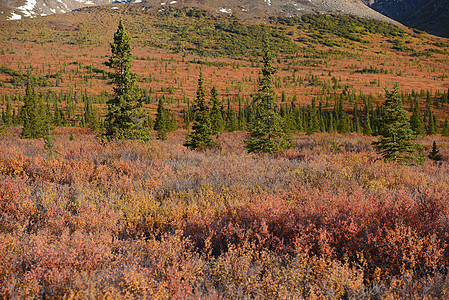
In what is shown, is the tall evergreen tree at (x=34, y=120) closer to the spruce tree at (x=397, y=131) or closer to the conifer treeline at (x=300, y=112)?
the conifer treeline at (x=300, y=112)

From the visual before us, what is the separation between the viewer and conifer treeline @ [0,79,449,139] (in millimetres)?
51250

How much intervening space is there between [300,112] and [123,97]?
162 feet

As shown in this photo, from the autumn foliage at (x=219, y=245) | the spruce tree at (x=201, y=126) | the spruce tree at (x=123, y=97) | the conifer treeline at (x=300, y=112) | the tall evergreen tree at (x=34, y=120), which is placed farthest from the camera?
the conifer treeline at (x=300, y=112)

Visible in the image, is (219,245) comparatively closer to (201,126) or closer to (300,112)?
(201,126)

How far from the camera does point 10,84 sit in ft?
319

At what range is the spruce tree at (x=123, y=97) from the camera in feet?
52.4

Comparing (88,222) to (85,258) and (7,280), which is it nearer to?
(85,258)

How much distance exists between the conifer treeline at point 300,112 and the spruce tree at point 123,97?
3060 centimetres

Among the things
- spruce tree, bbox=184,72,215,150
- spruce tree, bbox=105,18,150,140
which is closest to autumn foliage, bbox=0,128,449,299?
spruce tree, bbox=105,18,150,140

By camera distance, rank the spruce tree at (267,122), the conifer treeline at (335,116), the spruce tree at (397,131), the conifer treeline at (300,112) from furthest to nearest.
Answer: the conifer treeline at (300,112)
the conifer treeline at (335,116)
the spruce tree at (267,122)
the spruce tree at (397,131)

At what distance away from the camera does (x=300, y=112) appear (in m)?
59.8

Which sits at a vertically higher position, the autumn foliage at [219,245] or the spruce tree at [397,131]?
the spruce tree at [397,131]

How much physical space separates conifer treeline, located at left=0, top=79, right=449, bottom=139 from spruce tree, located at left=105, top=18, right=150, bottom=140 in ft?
100

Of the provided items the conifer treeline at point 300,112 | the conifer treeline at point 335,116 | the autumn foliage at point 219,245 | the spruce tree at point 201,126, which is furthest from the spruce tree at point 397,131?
the conifer treeline at point 300,112
